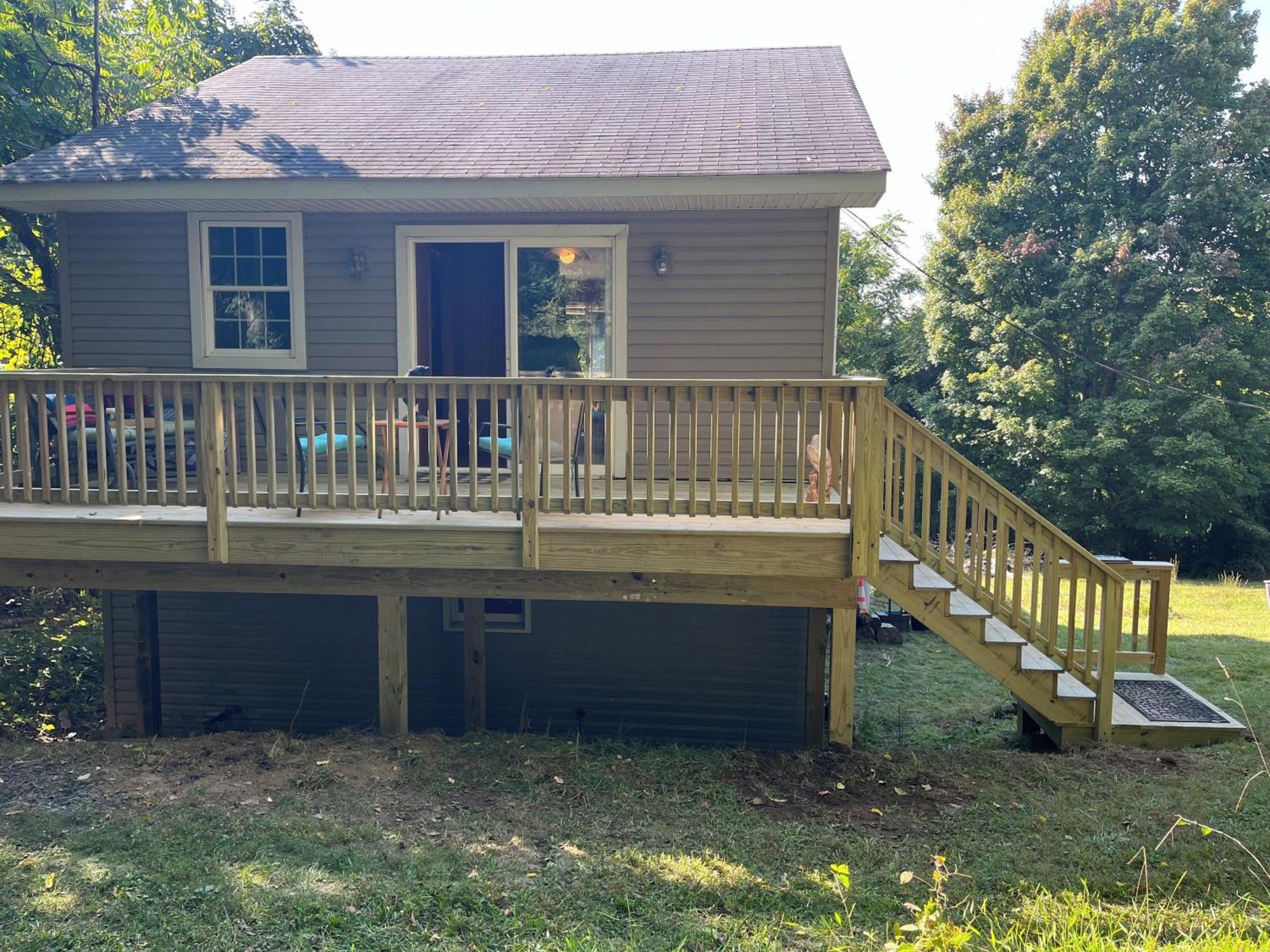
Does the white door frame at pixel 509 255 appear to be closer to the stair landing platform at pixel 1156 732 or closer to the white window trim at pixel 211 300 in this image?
the white window trim at pixel 211 300

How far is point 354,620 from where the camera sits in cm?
828

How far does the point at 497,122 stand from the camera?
26.4 ft

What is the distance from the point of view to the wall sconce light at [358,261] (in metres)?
7.69

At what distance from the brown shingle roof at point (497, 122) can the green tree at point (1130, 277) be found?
39.0 ft

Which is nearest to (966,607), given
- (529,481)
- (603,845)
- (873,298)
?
(603,845)

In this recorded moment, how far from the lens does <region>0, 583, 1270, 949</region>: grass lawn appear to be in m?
3.85

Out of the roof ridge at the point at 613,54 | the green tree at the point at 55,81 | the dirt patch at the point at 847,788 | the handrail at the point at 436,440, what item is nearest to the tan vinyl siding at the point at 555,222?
the handrail at the point at 436,440

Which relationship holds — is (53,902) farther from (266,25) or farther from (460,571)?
(266,25)

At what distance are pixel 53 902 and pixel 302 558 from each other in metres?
2.33

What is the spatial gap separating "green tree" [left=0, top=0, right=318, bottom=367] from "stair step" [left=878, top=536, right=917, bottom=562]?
11.3 metres

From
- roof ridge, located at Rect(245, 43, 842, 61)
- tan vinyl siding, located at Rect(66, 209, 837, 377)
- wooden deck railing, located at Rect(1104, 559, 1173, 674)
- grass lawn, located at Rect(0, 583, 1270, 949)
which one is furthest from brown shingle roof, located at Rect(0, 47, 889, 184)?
grass lawn, located at Rect(0, 583, 1270, 949)

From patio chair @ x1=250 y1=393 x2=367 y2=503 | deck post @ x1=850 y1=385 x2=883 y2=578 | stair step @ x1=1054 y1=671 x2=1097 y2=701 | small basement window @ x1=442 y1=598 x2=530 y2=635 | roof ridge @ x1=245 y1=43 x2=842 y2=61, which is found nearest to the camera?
deck post @ x1=850 y1=385 x2=883 y2=578

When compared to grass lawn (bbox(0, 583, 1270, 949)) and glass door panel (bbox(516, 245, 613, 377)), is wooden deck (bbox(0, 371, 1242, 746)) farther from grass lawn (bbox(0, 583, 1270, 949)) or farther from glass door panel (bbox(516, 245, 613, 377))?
glass door panel (bbox(516, 245, 613, 377))

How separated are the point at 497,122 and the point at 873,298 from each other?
26.3 m
